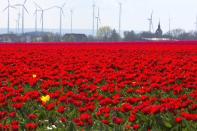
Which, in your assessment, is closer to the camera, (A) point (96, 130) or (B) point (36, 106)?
(A) point (96, 130)

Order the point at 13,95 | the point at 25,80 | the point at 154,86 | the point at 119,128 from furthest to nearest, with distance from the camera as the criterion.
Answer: the point at 25,80 → the point at 154,86 → the point at 13,95 → the point at 119,128

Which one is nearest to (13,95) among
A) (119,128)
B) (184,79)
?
(119,128)

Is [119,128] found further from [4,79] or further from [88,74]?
[4,79]

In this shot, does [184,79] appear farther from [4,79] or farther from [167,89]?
[4,79]

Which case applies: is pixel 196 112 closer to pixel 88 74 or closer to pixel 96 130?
pixel 96 130

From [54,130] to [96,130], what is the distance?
1.73 feet

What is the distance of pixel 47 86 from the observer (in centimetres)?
827

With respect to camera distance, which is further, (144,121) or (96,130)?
(144,121)

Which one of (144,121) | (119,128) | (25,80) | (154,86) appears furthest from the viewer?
(25,80)

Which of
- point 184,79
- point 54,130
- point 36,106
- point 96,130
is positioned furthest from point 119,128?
point 184,79

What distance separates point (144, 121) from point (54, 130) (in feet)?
4.08

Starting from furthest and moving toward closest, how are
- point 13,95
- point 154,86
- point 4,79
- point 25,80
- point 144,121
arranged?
1. point 4,79
2. point 25,80
3. point 154,86
4. point 13,95
5. point 144,121

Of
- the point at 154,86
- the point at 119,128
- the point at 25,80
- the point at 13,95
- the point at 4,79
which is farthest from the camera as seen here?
the point at 4,79

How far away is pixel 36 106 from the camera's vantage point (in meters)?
7.58
